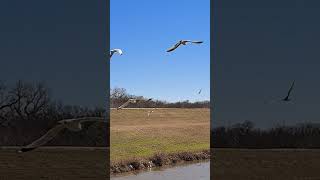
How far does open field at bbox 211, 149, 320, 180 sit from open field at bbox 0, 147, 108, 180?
10.7 ft

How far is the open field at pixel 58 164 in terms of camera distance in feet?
45.9

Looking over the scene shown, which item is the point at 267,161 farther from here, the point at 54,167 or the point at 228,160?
the point at 54,167

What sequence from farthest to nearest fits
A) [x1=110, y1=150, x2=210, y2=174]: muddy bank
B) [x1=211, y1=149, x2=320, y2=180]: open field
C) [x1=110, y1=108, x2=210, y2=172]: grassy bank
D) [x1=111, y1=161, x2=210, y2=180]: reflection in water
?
[x1=110, y1=108, x2=210, y2=172]: grassy bank < [x1=211, y1=149, x2=320, y2=180]: open field < [x1=110, y1=150, x2=210, y2=174]: muddy bank < [x1=111, y1=161, x2=210, y2=180]: reflection in water

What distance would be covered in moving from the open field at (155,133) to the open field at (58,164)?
683mm

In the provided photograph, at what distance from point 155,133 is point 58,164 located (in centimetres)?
683

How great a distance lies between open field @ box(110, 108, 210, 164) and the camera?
1688 cm

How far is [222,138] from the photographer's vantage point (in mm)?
17078

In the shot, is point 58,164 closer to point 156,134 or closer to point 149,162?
point 149,162

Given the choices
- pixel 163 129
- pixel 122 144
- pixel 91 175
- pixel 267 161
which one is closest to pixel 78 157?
pixel 91 175

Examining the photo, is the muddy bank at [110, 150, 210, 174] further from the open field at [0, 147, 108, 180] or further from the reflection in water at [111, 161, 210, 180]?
the open field at [0, 147, 108, 180]

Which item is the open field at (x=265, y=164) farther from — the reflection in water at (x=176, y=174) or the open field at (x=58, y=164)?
the open field at (x=58, y=164)

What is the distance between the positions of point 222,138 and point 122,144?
11.3 feet

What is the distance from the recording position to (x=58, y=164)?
14711 millimetres

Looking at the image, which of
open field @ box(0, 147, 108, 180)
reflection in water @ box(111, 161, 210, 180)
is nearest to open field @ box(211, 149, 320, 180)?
reflection in water @ box(111, 161, 210, 180)
